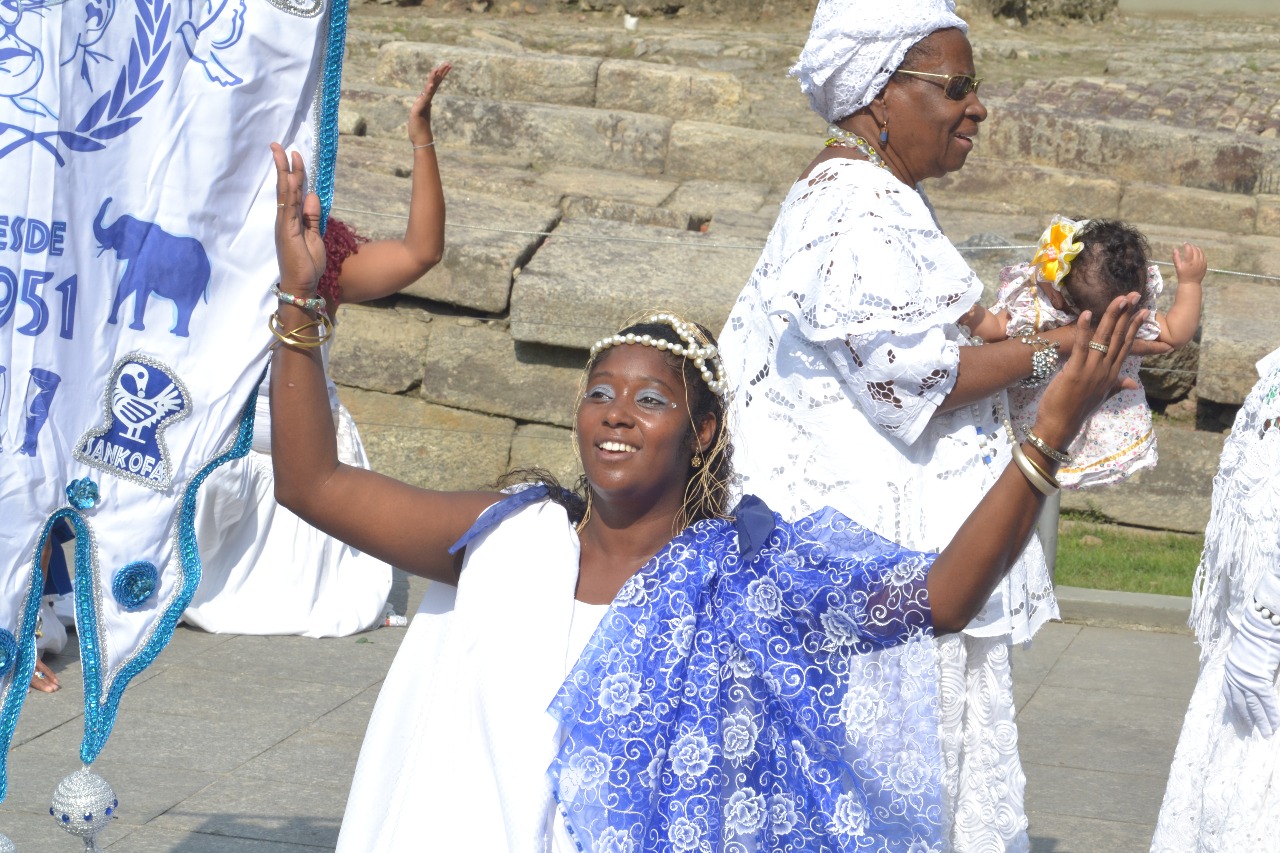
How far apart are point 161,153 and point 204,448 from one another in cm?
48

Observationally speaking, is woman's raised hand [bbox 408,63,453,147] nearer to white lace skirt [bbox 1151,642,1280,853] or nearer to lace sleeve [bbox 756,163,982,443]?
lace sleeve [bbox 756,163,982,443]

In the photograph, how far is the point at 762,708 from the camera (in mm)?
2291

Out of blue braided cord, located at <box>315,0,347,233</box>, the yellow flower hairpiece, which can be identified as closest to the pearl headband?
blue braided cord, located at <box>315,0,347,233</box>

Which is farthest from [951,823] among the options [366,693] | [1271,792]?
[366,693]

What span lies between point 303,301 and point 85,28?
1.78 ft

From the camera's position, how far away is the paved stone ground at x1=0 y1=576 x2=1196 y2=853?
4.09m

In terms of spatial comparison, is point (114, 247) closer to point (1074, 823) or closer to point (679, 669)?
point (679, 669)

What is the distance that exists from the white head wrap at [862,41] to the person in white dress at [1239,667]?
3.32ft

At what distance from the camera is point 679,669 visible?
7.47ft

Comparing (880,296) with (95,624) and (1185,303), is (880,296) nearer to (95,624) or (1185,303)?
(1185,303)

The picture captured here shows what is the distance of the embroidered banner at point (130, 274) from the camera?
93.2 inches

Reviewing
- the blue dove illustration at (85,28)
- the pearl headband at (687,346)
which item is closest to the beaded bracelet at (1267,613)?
the pearl headband at (687,346)

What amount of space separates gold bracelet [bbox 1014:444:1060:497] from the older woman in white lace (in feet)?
Result: 2.30

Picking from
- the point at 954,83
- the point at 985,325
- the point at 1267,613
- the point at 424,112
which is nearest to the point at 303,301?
the point at 424,112
